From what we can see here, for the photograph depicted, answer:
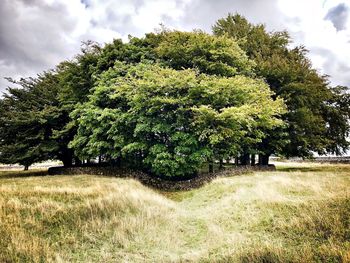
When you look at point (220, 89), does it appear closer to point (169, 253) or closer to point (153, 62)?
point (153, 62)

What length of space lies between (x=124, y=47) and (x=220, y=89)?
1121cm

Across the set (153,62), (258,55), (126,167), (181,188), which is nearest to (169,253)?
(181,188)

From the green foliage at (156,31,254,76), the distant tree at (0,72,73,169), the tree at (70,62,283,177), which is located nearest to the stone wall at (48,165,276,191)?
the tree at (70,62,283,177)

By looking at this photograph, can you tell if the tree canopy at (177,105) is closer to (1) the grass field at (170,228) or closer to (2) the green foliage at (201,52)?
(2) the green foliage at (201,52)

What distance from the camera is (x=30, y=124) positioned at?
101 feet

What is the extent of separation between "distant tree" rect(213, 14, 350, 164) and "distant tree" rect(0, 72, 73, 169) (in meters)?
19.2

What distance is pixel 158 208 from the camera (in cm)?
1427

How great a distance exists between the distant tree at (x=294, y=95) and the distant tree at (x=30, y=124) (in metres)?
19.2

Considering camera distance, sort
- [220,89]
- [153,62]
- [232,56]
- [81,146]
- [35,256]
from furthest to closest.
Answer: [81,146] < [153,62] < [232,56] < [220,89] < [35,256]

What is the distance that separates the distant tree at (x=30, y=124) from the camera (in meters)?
30.1

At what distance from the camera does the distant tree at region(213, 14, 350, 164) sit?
30781 millimetres

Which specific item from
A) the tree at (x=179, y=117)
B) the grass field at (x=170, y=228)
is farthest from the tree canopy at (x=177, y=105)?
the grass field at (x=170, y=228)

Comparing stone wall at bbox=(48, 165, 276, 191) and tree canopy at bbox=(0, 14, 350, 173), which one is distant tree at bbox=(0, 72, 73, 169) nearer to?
tree canopy at bbox=(0, 14, 350, 173)

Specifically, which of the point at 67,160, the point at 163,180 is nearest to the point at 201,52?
the point at 163,180
